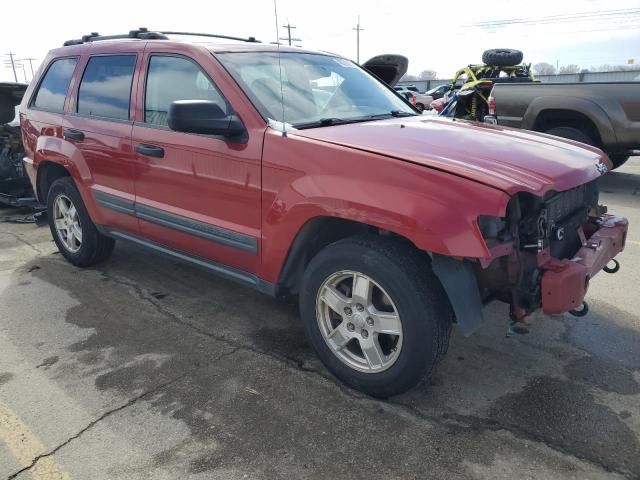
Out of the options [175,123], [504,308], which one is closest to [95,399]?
[175,123]

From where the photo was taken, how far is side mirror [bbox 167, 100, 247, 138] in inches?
112

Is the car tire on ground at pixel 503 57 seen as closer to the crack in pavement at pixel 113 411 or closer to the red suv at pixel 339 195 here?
the red suv at pixel 339 195

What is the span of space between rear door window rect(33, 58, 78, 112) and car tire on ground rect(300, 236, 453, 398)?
302 cm

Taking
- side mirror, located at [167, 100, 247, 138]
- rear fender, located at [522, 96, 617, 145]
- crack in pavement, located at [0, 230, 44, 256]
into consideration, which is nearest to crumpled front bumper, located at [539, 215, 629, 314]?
side mirror, located at [167, 100, 247, 138]

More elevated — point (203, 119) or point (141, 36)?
→ point (141, 36)

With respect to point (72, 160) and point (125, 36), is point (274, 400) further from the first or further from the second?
point (125, 36)

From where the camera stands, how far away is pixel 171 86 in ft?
11.7

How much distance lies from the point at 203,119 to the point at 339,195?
35.1 inches

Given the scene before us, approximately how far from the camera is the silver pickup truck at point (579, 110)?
7.09 metres

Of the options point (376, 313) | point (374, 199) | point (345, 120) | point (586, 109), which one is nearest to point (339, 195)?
point (374, 199)

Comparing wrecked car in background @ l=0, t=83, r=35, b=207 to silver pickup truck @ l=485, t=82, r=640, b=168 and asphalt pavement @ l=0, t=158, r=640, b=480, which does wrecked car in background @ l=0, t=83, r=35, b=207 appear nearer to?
asphalt pavement @ l=0, t=158, r=640, b=480

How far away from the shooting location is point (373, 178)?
2506 mm

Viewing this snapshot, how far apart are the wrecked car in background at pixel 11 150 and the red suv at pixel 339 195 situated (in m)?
3.35

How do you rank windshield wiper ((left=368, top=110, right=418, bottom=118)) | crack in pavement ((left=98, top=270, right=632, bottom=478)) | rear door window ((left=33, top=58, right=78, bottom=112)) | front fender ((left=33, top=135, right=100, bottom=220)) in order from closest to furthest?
1. crack in pavement ((left=98, top=270, right=632, bottom=478))
2. windshield wiper ((left=368, top=110, right=418, bottom=118))
3. front fender ((left=33, top=135, right=100, bottom=220))
4. rear door window ((left=33, top=58, right=78, bottom=112))
